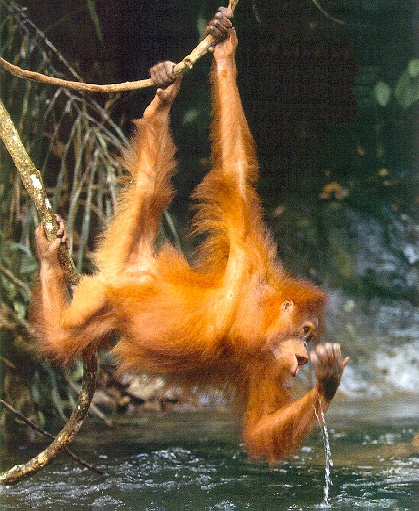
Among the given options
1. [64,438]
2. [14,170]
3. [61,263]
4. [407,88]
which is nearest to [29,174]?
[61,263]

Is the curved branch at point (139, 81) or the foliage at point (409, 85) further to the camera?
the foliage at point (409, 85)

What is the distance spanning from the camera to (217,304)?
253 centimetres

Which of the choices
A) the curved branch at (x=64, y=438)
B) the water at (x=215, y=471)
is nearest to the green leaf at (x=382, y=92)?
the water at (x=215, y=471)

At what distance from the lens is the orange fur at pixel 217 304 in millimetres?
2541

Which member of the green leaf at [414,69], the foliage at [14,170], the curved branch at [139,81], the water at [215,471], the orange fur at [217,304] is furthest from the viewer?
the green leaf at [414,69]

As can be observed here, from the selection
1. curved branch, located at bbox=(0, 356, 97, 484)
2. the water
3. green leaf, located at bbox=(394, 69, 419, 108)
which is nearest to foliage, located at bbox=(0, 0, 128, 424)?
the water

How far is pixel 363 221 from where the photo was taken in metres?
5.30

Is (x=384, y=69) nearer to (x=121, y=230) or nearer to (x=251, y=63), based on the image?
(x=251, y=63)

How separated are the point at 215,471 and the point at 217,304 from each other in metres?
1.05

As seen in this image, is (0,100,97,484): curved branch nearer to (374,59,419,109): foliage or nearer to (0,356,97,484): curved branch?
(0,356,97,484): curved branch

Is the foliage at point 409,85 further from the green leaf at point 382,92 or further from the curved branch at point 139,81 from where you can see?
the curved branch at point 139,81

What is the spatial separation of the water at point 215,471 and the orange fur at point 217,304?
1.27 feet

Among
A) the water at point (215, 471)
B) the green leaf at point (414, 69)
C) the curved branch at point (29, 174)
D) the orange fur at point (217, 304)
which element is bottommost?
the water at point (215, 471)

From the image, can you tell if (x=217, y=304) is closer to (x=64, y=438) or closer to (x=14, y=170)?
(x=64, y=438)
